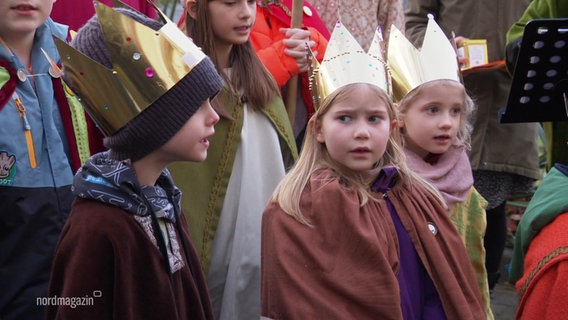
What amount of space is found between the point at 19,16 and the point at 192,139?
3.26 feet

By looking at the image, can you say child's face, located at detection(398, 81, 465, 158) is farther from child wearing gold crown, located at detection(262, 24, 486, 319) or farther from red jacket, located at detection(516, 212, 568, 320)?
red jacket, located at detection(516, 212, 568, 320)

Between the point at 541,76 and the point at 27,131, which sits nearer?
the point at 27,131

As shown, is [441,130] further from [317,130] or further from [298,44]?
[298,44]

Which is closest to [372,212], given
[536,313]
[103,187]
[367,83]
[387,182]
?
[387,182]

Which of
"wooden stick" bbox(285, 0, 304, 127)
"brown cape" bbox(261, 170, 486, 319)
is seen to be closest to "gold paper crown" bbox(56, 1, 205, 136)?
"brown cape" bbox(261, 170, 486, 319)

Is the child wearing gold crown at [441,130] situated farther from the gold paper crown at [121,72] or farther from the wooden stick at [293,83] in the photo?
the gold paper crown at [121,72]

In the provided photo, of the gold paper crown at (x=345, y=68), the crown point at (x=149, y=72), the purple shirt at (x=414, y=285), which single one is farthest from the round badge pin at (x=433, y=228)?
the crown point at (x=149, y=72)

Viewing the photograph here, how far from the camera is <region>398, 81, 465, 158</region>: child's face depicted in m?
3.49

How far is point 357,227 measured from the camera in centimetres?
284

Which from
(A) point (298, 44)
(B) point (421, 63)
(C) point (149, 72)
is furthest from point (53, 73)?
(B) point (421, 63)

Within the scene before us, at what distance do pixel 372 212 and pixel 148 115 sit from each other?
0.89m

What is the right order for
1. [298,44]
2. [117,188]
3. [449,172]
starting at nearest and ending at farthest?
1. [117,188]
2. [449,172]
3. [298,44]

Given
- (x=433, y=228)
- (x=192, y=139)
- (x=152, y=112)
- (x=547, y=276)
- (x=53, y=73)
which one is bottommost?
(x=547, y=276)

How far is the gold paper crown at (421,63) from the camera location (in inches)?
140
